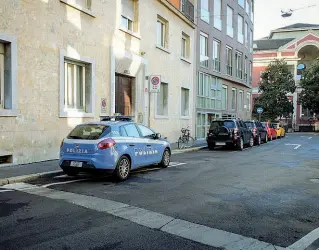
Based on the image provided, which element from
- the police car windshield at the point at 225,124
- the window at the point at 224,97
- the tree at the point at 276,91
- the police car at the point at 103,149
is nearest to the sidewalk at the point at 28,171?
the police car at the point at 103,149

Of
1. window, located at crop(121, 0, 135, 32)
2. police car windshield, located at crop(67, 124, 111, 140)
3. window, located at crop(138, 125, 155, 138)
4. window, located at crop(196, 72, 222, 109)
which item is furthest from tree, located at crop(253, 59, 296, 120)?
police car windshield, located at crop(67, 124, 111, 140)

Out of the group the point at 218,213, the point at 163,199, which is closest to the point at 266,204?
the point at 218,213

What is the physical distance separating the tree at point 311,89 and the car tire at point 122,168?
41520mm

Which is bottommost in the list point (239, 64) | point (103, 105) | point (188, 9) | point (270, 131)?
point (270, 131)

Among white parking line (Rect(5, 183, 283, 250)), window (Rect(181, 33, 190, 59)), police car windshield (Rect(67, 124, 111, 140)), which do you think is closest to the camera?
white parking line (Rect(5, 183, 283, 250))

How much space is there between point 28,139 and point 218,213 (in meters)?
7.51

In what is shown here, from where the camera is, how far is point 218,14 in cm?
2855

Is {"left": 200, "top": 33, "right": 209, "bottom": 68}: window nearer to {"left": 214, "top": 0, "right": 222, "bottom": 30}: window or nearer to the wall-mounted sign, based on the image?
{"left": 214, "top": 0, "right": 222, "bottom": 30}: window

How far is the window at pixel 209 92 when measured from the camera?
84.0 feet

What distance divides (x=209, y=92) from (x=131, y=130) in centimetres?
1840

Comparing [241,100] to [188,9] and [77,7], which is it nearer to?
[188,9]

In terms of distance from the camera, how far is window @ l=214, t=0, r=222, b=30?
27891mm

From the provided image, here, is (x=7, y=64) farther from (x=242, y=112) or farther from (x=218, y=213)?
(x=242, y=112)

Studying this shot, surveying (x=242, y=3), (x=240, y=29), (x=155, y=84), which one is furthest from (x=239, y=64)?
(x=155, y=84)
